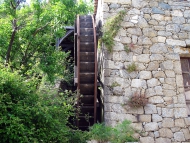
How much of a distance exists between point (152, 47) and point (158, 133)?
1.93 meters

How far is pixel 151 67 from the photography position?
5715 mm

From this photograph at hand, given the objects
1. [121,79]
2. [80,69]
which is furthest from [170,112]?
[80,69]

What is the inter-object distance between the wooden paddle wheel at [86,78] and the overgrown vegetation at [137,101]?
0.81 m

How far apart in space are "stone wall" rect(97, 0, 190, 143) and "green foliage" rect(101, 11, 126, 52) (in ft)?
0.36

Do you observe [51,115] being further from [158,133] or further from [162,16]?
[162,16]

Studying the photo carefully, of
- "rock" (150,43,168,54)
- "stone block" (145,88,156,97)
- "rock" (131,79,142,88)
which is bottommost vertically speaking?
"stone block" (145,88,156,97)

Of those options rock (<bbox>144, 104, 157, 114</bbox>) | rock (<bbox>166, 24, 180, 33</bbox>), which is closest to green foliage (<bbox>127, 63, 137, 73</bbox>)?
rock (<bbox>144, 104, 157, 114</bbox>)

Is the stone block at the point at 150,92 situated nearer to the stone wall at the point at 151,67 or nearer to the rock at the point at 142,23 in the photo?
the stone wall at the point at 151,67

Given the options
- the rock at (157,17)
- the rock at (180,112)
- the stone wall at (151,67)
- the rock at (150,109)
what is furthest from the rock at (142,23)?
the rock at (180,112)

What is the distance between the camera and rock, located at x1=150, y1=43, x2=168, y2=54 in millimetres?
5855

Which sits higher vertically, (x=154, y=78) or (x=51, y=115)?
(x=154, y=78)

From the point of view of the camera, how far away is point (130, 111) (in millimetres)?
5293

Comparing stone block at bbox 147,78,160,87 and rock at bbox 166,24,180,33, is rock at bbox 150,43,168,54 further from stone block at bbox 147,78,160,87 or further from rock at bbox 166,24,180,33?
stone block at bbox 147,78,160,87

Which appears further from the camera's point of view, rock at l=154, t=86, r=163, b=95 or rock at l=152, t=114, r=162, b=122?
rock at l=154, t=86, r=163, b=95
